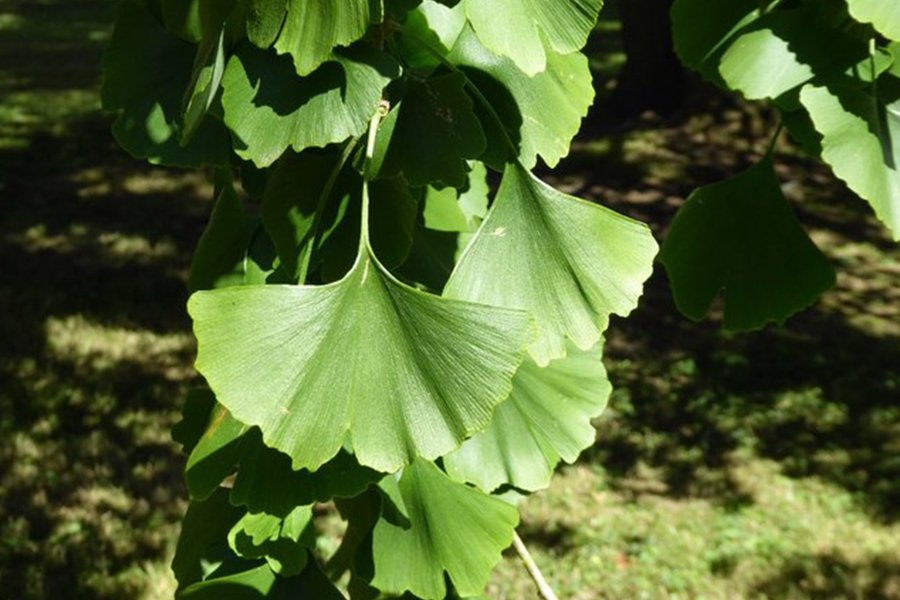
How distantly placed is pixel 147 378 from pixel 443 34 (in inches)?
179

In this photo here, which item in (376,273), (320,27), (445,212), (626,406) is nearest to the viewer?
(320,27)

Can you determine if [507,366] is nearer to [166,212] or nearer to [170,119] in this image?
[170,119]

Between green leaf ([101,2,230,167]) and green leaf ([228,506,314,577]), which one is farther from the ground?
green leaf ([101,2,230,167])

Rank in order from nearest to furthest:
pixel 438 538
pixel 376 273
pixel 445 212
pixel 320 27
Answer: pixel 320 27 → pixel 376 273 → pixel 438 538 → pixel 445 212

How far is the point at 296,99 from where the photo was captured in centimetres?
113

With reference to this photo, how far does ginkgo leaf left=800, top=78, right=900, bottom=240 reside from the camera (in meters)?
1.21

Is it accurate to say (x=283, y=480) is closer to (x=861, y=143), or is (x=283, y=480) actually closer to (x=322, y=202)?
(x=322, y=202)

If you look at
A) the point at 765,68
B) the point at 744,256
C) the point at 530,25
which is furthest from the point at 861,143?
the point at 530,25

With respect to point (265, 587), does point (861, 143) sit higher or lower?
higher

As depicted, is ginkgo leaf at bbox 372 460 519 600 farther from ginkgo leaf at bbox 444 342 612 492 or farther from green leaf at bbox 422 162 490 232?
green leaf at bbox 422 162 490 232

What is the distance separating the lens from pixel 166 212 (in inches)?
289

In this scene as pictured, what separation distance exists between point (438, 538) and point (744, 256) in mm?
596

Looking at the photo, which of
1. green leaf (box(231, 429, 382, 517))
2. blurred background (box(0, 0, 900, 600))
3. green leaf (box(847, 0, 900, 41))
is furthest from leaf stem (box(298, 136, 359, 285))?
blurred background (box(0, 0, 900, 600))

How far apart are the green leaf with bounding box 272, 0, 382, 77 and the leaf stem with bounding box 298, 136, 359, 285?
7.6 inches
